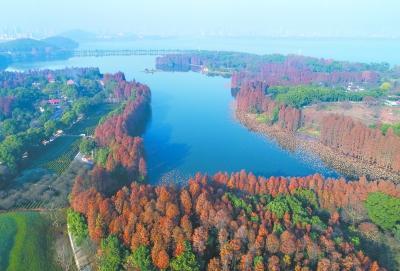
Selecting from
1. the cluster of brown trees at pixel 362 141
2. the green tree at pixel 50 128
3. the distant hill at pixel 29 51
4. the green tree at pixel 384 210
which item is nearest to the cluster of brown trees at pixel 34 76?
the green tree at pixel 50 128

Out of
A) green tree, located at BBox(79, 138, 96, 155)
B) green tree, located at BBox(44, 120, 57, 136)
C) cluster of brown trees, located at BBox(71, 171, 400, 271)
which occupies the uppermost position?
cluster of brown trees, located at BBox(71, 171, 400, 271)

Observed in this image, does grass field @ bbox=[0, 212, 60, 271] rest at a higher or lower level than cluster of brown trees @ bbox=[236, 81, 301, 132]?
lower

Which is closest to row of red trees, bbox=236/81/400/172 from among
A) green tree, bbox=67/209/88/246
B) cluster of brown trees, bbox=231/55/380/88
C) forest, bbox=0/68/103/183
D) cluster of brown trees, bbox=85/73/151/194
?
cluster of brown trees, bbox=85/73/151/194

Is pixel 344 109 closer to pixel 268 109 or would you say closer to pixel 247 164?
pixel 268 109

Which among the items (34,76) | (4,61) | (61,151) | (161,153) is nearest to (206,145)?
(161,153)

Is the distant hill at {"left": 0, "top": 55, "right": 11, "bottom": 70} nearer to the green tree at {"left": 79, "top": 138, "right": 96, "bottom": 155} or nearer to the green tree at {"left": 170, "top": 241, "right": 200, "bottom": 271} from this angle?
the green tree at {"left": 79, "top": 138, "right": 96, "bottom": 155}

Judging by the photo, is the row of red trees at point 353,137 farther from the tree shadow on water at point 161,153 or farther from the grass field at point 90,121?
the grass field at point 90,121

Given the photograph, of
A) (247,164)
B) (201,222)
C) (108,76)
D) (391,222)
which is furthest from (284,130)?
(108,76)
